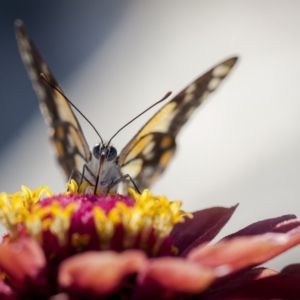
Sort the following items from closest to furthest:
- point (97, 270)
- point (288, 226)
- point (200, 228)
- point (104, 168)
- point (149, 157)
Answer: point (97, 270) → point (288, 226) → point (200, 228) → point (104, 168) → point (149, 157)

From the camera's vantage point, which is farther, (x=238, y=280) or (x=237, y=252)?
(x=238, y=280)

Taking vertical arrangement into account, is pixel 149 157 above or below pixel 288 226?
above

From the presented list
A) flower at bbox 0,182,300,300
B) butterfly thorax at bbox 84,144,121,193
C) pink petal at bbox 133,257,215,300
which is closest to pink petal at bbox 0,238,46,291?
flower at bbox 0,182,300,300

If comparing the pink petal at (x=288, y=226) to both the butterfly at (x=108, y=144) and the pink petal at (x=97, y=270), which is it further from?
the butterfly at (x=108, y=144)

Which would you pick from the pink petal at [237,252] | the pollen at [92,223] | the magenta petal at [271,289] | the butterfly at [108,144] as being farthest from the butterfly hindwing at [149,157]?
the pink petal at [237,252]

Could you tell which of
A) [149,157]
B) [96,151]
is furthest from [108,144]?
[149,157]

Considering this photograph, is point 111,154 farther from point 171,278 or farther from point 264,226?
point 171,278

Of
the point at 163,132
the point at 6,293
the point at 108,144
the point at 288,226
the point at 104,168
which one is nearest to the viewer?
the point at 6,293

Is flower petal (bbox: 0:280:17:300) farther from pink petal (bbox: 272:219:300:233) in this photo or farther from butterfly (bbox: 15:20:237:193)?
butterfly (bbox: 15:20:237:193)
